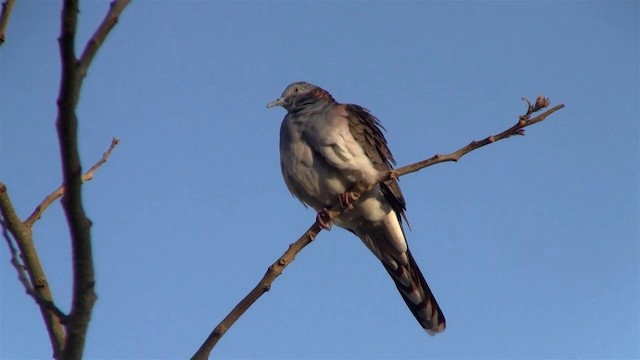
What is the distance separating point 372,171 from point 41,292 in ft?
10.8

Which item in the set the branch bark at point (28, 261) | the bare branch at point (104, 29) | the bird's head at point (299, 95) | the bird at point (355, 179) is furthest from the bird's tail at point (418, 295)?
the bare branch at point (104, 29)

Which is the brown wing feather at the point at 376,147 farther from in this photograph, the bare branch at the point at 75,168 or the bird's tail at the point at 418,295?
the bare branch at the point at 75,168

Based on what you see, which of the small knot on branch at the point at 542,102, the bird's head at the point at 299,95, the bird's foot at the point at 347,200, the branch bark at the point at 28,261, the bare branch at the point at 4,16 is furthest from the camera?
the bird's head at the point at 299,95

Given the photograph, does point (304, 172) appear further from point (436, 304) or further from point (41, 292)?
point (41, 292)

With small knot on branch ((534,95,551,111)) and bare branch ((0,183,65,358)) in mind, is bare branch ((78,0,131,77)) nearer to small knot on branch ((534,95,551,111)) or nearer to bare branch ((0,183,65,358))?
bare branch ((0,183,65,358))

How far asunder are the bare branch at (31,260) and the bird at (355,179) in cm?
281

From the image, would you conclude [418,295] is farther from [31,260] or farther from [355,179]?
Result: [31,260]

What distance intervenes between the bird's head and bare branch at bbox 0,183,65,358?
4052 millimetres

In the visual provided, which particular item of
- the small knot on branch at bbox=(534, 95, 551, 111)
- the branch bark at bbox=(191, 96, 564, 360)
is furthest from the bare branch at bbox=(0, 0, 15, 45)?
the small knot on branch at bbox=(534, 95, 551, 111)

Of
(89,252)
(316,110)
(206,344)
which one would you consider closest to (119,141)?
(206,344)

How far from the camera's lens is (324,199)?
5.61m

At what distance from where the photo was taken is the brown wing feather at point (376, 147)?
5.64m

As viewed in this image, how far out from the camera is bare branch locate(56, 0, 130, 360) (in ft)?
6.27

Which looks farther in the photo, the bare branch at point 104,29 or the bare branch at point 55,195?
the bare branch at point 55,195
